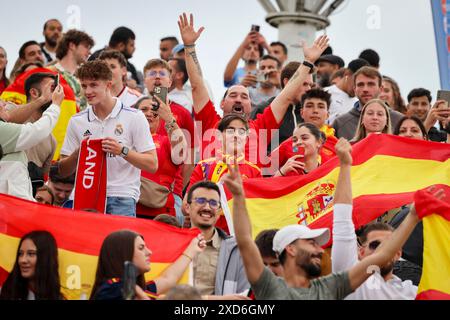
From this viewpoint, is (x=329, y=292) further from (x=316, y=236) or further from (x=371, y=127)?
(x=371, y=127)

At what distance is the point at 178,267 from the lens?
10875 mm

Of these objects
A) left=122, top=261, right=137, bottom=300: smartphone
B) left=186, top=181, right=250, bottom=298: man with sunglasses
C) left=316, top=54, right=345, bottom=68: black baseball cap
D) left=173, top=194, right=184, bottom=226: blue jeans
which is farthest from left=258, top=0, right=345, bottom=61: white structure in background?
Result: left=122, top=261, right=137, bottom=300: smartphone

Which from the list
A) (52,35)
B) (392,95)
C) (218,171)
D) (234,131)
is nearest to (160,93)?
(234,131)

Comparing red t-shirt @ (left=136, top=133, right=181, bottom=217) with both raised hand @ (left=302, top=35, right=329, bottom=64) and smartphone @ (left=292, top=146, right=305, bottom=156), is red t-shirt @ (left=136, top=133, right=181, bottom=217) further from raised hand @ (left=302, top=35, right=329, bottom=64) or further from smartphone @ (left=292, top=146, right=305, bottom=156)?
raised hand @ (left=302, top=35, right=329, bottom=64)

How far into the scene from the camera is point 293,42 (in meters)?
25.2

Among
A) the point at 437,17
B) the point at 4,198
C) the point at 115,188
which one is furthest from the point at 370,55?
the point at 4,198

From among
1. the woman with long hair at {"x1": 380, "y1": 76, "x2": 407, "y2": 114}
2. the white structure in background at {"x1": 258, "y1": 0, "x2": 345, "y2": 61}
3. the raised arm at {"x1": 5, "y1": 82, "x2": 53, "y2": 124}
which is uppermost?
the white structure in background at {"x1": 258, "y1": 0, "x2": 345, "y2": 61}

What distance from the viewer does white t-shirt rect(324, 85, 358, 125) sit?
54.1 ft

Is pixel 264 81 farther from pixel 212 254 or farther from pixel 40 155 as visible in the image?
pixel 212 254

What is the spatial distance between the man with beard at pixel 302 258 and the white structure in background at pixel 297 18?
1559 centimetres

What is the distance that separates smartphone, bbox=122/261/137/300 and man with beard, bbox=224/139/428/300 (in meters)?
1.00

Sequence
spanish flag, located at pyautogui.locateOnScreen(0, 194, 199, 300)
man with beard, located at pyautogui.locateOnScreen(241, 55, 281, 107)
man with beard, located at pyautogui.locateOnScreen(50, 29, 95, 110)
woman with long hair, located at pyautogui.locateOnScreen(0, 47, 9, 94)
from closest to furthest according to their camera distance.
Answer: spanish flag, located at pyautogui.locateOnScreen(0, 194, 199, 300) → man with beard, located at pyautogui.locateOnScreen(50, 29, 95, 110) → woman with long hair, located at pyautogui.locateOnScreen(0, 47, 9, 94) → man with beard, located at pyautogui.locateOnScreen(241, 55, 281, 107)

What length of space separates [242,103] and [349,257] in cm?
429

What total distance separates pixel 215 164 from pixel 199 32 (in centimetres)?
186
